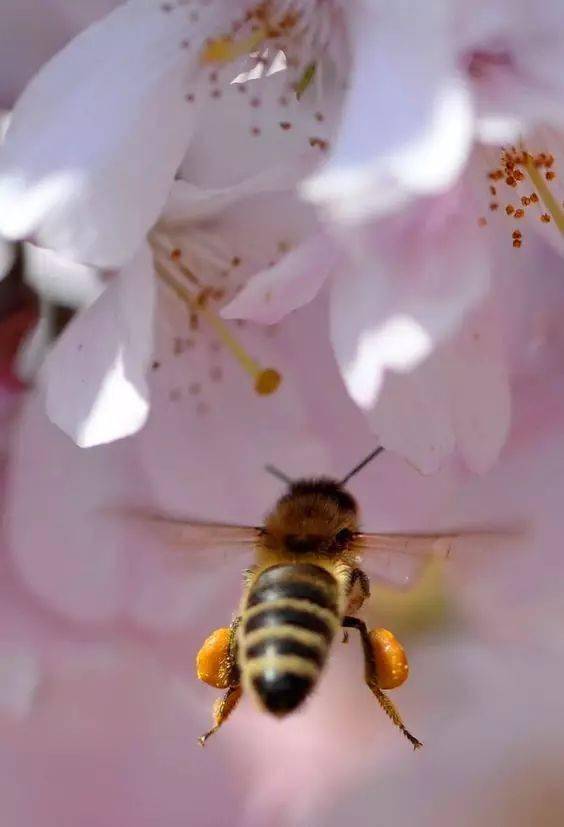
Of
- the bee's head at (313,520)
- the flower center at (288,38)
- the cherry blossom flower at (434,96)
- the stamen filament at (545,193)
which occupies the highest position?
the cherry blossom flower at (434,96)

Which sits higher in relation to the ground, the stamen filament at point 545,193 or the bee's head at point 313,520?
the stamen filament at point 545,193

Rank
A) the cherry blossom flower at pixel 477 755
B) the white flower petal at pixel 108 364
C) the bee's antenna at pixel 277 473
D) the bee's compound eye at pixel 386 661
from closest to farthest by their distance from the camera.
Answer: the white flower petal at pixel 108 364, the bee's compound eye at pixel 386 661, the bee's antenna at pixel 277 473, the cherry blossom flower at pixel 477 755

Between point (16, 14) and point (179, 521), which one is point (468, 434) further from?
point (16, 14)

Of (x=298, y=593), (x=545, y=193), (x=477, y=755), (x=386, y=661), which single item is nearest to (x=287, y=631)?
(x=298, y=593)

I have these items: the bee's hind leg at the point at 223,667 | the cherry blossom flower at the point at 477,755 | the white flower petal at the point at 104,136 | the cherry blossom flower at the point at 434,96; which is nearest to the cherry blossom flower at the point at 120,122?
the white flower petal at the point at 104,136

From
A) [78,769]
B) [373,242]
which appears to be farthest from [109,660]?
[373,242]

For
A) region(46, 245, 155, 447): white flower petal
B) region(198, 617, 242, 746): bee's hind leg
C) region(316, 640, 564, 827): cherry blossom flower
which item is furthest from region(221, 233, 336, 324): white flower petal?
region(316, 640, 564, 827): cherry blossom flower

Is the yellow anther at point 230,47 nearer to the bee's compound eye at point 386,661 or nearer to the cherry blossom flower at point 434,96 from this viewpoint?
the cherry blossom flower at point 434,96

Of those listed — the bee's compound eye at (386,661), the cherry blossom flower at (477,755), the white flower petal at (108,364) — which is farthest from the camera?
the cherry blossom flower at (477,755)
